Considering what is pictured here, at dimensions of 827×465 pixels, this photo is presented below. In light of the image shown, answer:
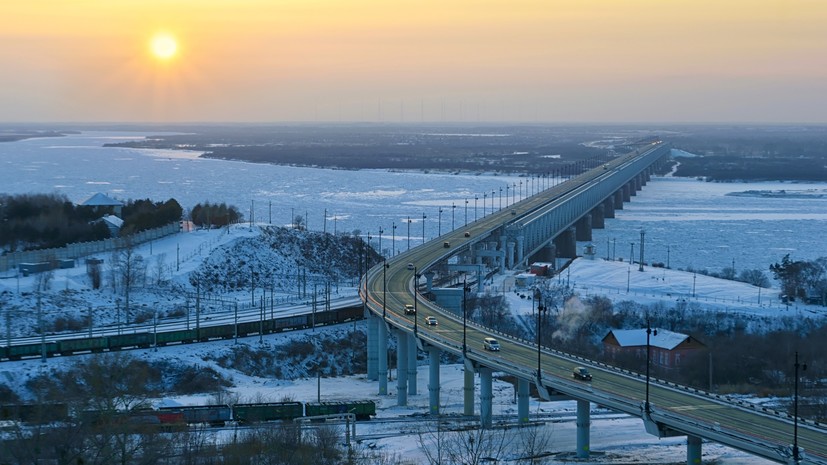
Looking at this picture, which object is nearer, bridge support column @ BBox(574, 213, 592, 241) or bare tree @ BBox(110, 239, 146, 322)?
bare tree @ BBox(110, 239, 146, 322)

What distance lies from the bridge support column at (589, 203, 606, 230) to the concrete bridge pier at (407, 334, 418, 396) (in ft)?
237

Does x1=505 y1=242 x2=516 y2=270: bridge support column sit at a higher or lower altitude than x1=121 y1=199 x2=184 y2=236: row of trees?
lower

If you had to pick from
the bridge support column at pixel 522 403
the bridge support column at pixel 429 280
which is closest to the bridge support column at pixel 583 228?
the bridge support column at pixel 429 280

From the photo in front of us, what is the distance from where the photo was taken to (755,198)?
148000 mm

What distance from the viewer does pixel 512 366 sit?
37.7 m

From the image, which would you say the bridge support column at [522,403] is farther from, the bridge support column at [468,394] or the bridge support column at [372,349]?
the bridge support column at [372,349]

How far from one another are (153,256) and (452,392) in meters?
31.5

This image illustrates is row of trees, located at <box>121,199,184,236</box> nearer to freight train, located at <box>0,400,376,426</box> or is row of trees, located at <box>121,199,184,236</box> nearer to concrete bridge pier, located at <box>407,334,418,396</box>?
concrete bridge pier, located at <box>407,334,418,396</box>

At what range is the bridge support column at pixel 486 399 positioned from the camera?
38812 millimetres

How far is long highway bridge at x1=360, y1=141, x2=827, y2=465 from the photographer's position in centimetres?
2952

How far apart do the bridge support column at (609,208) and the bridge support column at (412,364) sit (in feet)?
278

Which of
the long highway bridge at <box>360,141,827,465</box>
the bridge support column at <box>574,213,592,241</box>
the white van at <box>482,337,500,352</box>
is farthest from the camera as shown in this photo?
the bridge support column at <box>574,213,592,241</box>

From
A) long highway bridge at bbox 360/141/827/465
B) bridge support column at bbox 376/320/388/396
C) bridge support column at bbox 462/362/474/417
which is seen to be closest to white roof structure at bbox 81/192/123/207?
long highway bridge at bbox 360/141/827/465

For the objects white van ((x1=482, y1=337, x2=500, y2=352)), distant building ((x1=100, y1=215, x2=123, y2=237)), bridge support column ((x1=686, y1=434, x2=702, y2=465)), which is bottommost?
bridge support column ((x1=686, y1=434, x2=702, y2=465))
